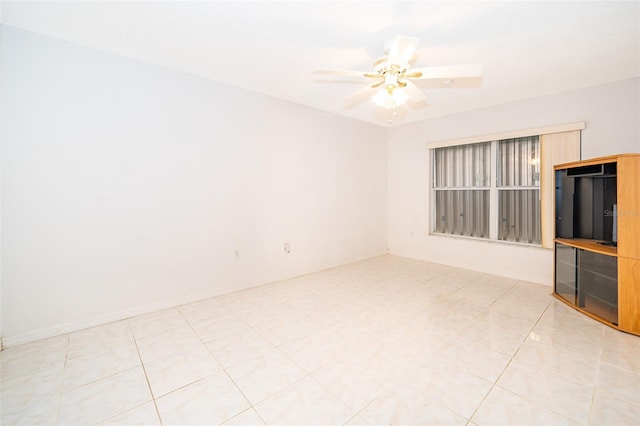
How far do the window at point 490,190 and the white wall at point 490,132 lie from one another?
22 cm

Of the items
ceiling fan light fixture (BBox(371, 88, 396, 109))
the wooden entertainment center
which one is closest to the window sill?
the wooden entertainment center

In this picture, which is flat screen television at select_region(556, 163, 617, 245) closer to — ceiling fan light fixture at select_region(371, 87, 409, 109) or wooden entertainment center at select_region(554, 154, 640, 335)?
wooden entertainment center at select_region(554, 154, 640, 335)

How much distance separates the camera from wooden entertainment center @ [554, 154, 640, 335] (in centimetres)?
235

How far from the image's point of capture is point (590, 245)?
274cm

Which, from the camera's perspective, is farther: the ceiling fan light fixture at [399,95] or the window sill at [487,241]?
the window sill at [487,241]

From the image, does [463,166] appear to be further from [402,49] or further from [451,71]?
[402,49]

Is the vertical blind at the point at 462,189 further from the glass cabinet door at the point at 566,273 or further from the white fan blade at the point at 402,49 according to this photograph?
the white fan blade at the point at 402,49

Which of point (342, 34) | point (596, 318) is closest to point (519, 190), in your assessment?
point (596, 318)

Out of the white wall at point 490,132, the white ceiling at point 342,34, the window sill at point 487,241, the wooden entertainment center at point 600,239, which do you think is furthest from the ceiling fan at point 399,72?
the window sill at point 487,241

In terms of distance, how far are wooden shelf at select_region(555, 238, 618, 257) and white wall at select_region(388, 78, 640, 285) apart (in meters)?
0.64

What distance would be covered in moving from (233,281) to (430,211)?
3.55 meters

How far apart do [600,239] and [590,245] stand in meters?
0.33

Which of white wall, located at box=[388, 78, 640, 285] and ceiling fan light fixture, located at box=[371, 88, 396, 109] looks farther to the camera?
white wall, located at box=[388, 78, 640, 285]

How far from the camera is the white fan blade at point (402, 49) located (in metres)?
1.79
